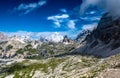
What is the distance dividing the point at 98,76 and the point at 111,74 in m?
4.77

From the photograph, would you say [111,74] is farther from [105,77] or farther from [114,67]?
[114,67]

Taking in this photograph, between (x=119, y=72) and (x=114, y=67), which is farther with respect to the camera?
(x=114, y=67)

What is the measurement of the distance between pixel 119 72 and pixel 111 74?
8.50 feet

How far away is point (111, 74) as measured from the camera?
75.4m

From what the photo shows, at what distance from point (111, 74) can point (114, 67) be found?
7.53 meters

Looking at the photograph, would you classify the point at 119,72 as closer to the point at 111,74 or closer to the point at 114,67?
the point at 111,74

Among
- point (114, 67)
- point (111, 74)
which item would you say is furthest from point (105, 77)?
point (114, 67)

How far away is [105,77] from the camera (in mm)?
74812

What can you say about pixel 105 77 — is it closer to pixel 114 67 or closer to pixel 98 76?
pixel 98 76

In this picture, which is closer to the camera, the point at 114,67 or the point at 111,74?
the point at 111,74

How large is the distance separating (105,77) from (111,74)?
7.53ft

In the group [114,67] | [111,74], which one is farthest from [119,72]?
[114,67]

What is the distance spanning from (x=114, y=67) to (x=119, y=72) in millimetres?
7718

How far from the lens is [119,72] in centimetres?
7469
